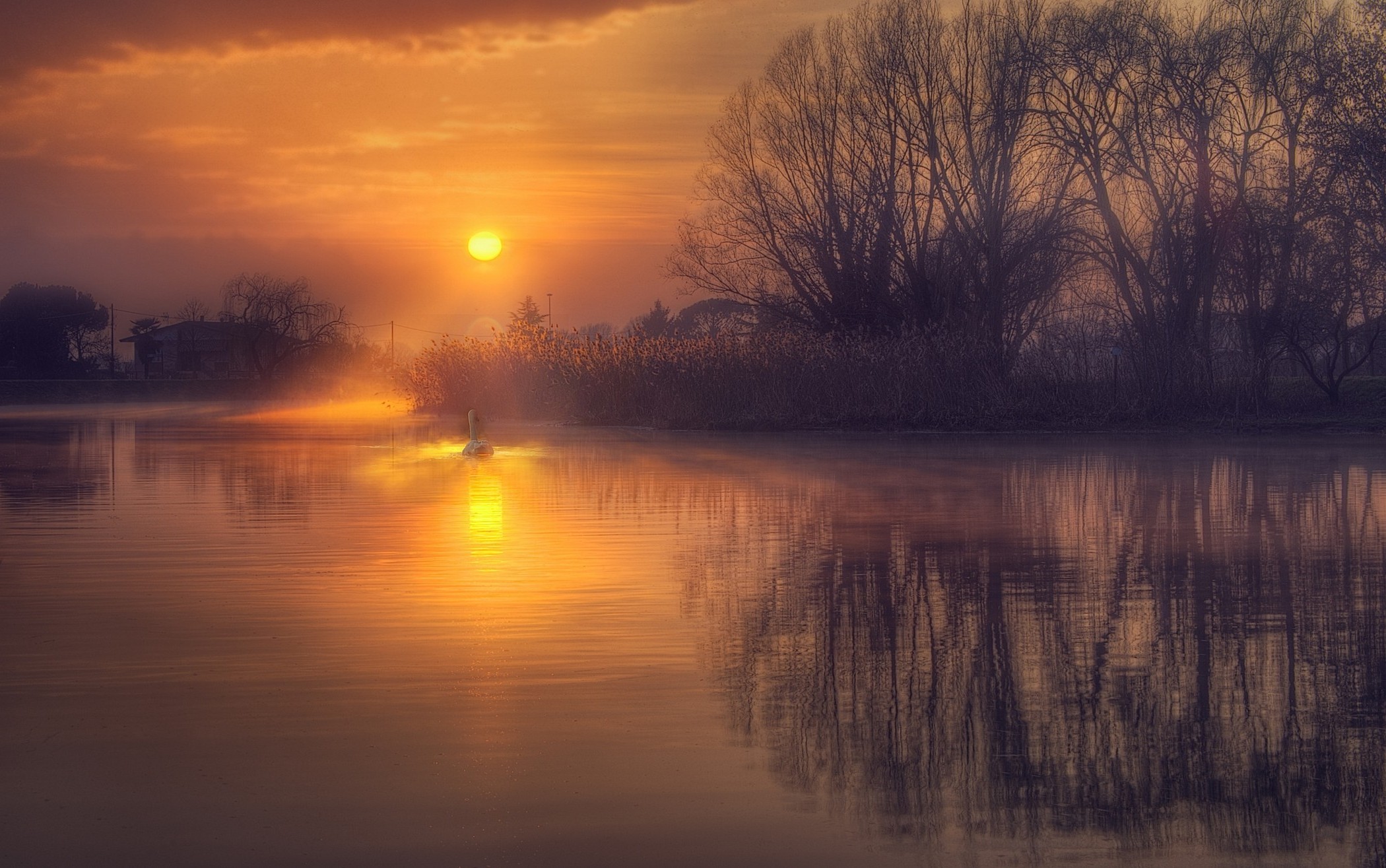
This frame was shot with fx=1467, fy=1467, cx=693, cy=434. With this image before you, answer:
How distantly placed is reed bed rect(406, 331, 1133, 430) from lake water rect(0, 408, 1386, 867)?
19.7 m

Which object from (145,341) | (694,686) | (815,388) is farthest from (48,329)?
(694,686)

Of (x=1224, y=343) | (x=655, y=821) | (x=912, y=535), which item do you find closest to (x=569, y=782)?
(x=655, y=821)

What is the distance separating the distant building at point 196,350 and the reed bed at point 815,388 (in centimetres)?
8362

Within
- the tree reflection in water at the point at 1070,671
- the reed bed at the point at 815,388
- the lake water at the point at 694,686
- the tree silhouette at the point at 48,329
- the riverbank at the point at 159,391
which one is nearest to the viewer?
the lake water at the point at 694,686

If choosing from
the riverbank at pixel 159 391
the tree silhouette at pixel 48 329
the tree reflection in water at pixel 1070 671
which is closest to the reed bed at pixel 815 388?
the tree reflection in water at pixel 1070 671

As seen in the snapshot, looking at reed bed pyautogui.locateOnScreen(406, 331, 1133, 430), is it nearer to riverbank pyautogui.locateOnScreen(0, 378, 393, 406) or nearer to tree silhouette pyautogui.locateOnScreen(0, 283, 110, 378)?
riverbank pyautogui.locateOnScreen(0, 378, 393, 406)

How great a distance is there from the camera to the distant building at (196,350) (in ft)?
405

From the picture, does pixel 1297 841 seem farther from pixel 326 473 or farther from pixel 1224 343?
pixel 1224 343

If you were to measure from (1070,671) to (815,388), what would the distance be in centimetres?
2896

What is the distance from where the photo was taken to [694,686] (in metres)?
6.56

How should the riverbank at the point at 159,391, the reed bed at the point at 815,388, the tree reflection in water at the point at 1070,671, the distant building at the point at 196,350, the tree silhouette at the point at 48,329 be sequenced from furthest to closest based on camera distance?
the distant building at the point at 196,350 < the tree silhouette at the point at 48,329 < the riverbank at the point at 159,391 < the reed bed at the point at 815,388 < the tree reflection in water at the point at 1070,671

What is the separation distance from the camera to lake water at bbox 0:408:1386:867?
456cm

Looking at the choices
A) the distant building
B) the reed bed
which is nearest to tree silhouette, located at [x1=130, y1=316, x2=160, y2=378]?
the distant building

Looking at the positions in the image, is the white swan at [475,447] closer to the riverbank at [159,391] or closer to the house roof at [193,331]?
the riverbank at [159,391]
